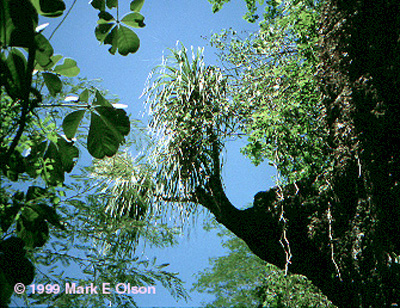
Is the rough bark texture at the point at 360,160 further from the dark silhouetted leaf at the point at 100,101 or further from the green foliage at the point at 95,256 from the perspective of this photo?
the dark silhouetted leaf at the point at 100,101

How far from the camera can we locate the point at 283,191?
3547 millimetres

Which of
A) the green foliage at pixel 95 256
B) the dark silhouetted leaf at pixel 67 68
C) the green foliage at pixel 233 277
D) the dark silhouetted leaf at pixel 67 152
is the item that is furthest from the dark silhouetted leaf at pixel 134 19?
the green foliage at pixel 233 277

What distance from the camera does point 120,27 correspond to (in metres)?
0.62

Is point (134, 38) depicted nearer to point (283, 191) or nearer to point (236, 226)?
point (283, 191)

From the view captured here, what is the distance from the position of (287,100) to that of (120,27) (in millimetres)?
3278

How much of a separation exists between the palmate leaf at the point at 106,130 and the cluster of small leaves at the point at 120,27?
0.14m

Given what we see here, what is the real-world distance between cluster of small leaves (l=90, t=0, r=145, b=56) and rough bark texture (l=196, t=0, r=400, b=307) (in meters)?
2.58

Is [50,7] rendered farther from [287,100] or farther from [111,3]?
[287,100]

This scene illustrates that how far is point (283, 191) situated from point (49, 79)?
10.4ft

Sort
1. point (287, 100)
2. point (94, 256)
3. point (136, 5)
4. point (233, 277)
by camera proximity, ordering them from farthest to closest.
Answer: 1. point (233, 277)
2. point (287, 100)
3. point (94, 256)
4. point (136, 5)

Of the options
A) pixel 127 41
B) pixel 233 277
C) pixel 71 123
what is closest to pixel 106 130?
pixel 71 123

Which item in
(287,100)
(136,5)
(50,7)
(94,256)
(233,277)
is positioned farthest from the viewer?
(233,277)

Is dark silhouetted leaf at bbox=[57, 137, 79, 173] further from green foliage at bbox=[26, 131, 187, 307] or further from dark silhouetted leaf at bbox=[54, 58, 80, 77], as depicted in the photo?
green foliage at bbox=[26, 131, 187, 307]

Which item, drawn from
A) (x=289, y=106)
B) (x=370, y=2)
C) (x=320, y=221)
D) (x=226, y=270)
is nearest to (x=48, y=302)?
(x=320, y=221)
